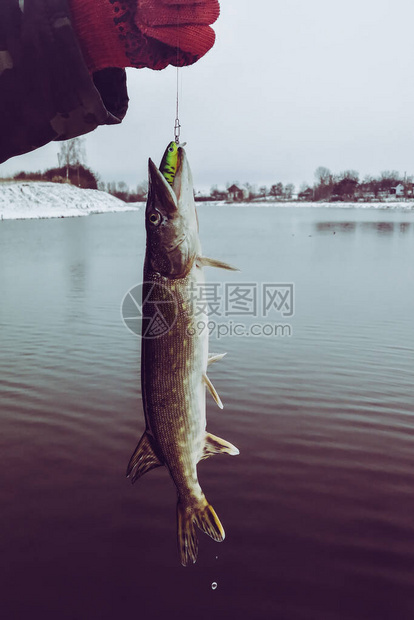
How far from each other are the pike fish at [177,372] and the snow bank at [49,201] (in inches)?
2898

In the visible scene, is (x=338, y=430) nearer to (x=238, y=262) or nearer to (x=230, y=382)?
(x=230, y=382)

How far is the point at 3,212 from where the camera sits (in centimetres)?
7431

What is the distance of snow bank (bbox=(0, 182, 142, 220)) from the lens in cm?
7875

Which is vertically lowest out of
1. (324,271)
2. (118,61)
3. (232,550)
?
(232,550)

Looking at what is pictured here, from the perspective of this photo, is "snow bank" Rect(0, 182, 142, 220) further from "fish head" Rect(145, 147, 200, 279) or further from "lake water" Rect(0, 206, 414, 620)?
"fish head" Rect(145, 147, 200, 279)

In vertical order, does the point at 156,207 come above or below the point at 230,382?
above

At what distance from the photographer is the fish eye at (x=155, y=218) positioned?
316 centimetres

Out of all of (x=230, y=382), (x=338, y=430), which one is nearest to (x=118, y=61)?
(x=338, y=430)

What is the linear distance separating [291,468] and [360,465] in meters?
0.91

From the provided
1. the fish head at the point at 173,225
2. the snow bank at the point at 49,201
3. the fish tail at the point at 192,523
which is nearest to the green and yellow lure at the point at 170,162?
the fish head at the point at 173,225

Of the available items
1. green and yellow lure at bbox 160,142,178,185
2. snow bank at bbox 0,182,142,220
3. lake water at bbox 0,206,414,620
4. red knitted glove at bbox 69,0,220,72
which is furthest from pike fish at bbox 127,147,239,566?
snow bank at bbox 0,182,142,220

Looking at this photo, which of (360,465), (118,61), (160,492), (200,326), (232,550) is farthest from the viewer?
(360,465)

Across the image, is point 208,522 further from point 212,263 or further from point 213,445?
point 212,263

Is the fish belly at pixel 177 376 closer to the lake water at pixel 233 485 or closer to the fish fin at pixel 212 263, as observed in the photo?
the fish fin at pixel 212 263
